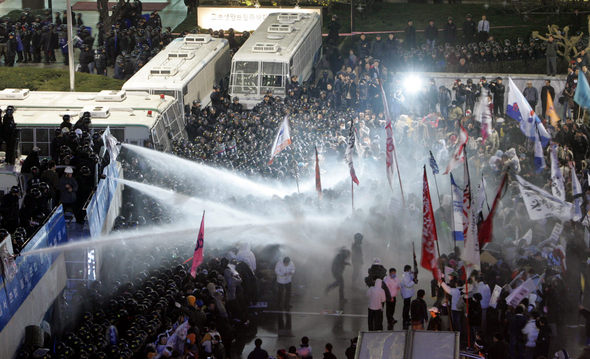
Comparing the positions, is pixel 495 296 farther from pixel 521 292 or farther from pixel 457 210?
pixel 457 210

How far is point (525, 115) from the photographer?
30.1 metres

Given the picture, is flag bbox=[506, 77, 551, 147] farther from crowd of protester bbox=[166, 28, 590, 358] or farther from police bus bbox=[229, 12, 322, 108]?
police bus bbox=[229, 12, 322, 108]

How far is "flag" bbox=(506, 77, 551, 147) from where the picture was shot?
29969 mm

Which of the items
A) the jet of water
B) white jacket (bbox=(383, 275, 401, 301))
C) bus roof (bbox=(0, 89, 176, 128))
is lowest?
white jacket (bbox=(383, 275, 401, 301))

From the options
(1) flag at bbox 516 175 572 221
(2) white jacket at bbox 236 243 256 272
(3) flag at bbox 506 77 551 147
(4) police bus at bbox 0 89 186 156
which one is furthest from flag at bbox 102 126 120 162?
(3) flag at bbox 506 77 551 147

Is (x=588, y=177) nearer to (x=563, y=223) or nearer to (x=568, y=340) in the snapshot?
(x=563, y=223)

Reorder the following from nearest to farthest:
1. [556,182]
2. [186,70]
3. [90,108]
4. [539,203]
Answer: [539,203] → [556,182] → [90,108] → [186,70]

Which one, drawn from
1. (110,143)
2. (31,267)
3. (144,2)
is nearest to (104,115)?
(110,143)

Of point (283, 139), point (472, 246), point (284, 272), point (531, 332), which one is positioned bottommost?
point (531, 332)

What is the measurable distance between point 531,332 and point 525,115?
1020 cm

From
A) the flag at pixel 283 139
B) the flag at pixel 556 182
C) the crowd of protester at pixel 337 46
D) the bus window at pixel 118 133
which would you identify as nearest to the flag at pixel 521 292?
the flag at pixel 556 182

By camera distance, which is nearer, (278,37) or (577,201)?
(577,201)

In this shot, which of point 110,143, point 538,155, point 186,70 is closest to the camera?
point 110,143

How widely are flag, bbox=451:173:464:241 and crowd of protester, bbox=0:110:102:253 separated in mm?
7739
